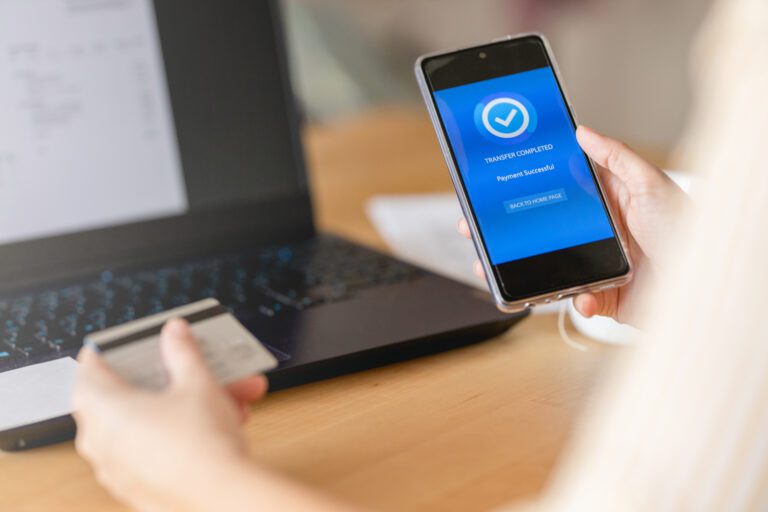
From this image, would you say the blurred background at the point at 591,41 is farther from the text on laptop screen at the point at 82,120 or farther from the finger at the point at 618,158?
the finger at the point at 618,158

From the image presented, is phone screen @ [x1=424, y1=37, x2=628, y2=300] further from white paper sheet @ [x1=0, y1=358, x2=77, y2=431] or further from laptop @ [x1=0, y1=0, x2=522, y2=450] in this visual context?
white paper sheet @ [x1=0, y1=358, x2=77, y2=431]

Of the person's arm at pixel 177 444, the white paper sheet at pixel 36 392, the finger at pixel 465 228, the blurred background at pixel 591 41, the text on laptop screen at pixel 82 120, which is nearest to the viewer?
the person's arm at pixel 177 444

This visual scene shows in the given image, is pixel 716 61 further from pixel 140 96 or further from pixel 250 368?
pixel 140 96

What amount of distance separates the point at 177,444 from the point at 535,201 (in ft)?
1.02

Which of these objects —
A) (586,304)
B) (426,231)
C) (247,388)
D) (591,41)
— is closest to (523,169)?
(586,304)

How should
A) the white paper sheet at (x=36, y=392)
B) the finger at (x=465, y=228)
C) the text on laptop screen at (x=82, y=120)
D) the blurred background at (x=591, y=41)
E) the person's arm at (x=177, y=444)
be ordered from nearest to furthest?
the person's arm at (x=177, y=444) → the white paper sheet at (x=36, y=392) → the finger at (x=465, y=228) → the text on laptop screen at (x=82, y=120) → the blurred background at (x=591, y=41)

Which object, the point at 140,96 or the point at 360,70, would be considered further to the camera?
the point at 360,70

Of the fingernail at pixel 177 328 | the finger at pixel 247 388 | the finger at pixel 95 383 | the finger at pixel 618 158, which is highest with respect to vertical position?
the finger at pixel 618 158

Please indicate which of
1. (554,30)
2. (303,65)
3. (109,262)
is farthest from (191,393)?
(554,30)

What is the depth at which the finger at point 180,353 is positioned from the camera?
1.45 ft

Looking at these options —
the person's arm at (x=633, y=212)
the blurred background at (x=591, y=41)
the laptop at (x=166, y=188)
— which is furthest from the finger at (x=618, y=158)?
the blurred background at (x=591, y=41)

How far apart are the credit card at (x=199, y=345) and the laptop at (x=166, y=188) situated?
18cm

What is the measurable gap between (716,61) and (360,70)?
171cm

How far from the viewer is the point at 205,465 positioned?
1.34 ft
